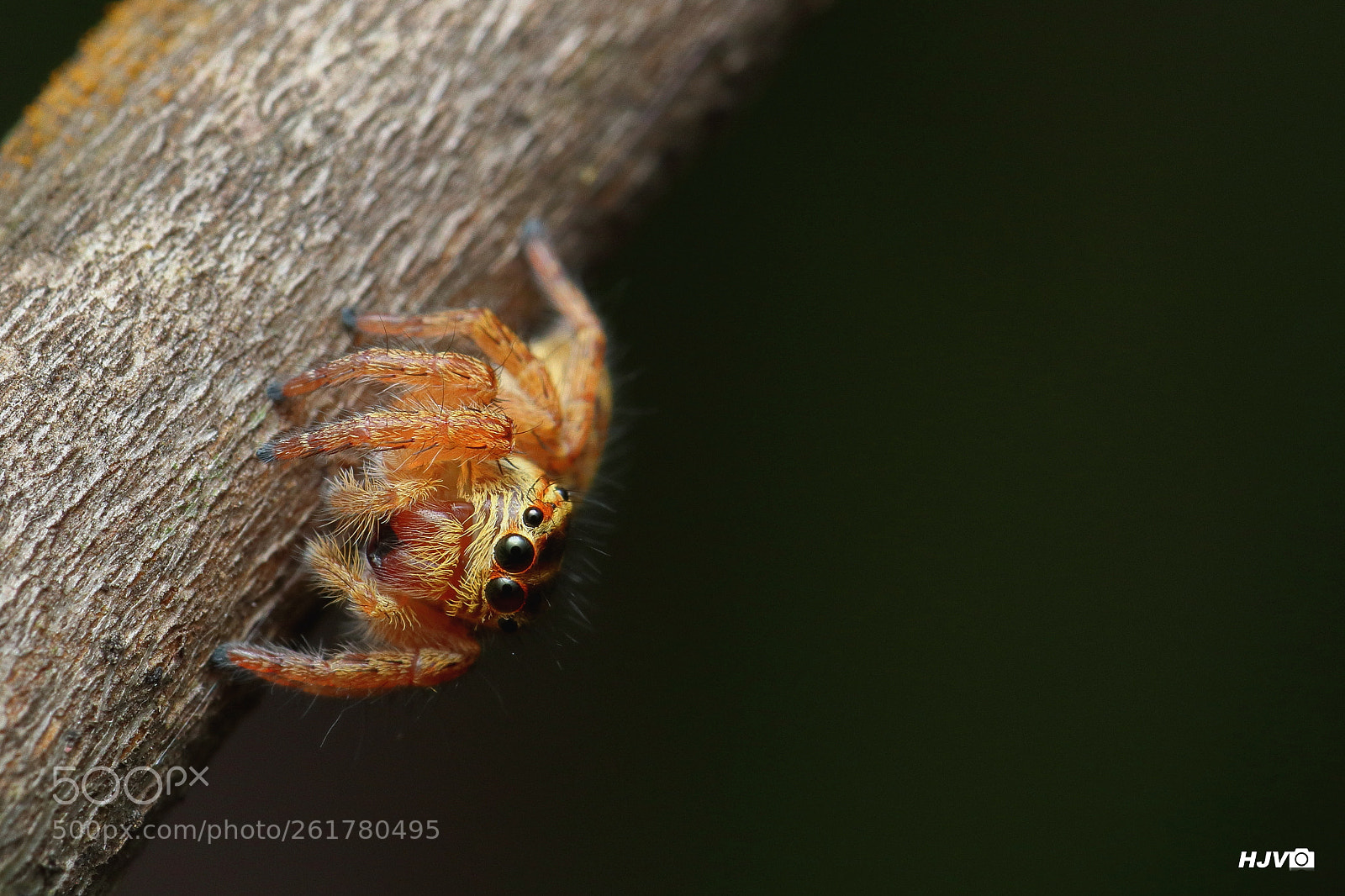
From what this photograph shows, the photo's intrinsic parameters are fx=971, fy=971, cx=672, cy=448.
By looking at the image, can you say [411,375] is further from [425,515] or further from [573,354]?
[573,354]

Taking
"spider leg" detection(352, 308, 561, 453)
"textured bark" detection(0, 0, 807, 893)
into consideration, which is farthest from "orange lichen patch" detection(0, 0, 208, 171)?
"spider leg" detection(352, 308, 561, 453)

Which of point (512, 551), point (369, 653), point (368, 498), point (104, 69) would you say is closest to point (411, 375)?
point (368, 498)

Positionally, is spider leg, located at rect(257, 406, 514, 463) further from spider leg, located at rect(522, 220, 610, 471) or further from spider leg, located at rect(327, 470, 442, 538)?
spider leg, located at rect(522, 220, 610, 471)

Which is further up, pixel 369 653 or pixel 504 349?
pixel 504 349

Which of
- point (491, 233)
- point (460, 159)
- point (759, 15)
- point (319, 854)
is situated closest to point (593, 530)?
point (491, 233)

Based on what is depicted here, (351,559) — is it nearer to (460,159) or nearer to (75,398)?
(75,398)

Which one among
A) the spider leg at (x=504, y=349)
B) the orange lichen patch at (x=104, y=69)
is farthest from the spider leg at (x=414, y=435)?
the orange lichen patch at (x=104, y=69)

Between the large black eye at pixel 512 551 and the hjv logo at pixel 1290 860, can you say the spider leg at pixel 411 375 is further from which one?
the hjv logo at pixel 1290 860
